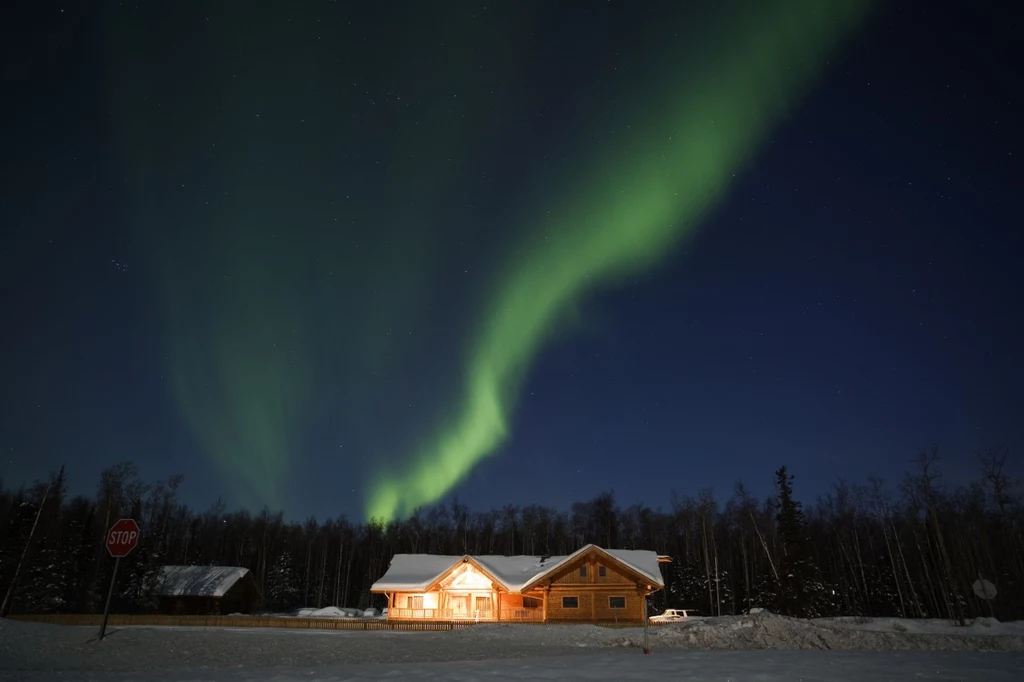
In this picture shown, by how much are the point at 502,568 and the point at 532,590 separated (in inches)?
256

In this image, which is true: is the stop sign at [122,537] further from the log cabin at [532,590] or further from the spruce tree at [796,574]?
the spruce tree at [796,574]

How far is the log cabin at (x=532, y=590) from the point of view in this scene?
48281mm

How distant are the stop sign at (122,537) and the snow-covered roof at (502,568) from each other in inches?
1158

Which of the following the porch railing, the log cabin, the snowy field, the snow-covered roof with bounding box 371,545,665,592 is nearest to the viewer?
the snowy field

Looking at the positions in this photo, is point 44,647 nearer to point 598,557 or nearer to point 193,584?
point 598,557

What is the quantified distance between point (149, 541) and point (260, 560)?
2663 cm

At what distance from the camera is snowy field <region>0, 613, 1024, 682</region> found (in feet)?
48.9

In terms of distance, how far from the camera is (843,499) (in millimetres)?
75875

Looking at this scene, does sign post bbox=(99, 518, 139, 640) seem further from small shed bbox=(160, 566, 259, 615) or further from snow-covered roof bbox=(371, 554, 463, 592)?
small shed bbox=(160, 566, 259, 615)

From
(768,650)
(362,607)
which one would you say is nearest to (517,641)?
(768,650)

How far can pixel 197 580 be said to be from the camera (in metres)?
59.2

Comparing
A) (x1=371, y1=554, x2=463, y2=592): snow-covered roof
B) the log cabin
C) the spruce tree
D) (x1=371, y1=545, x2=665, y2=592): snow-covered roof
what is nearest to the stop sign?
the log cabin

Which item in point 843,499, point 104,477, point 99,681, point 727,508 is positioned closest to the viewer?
point 99,681

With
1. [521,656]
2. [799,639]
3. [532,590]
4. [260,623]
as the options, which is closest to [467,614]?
[532,590]
